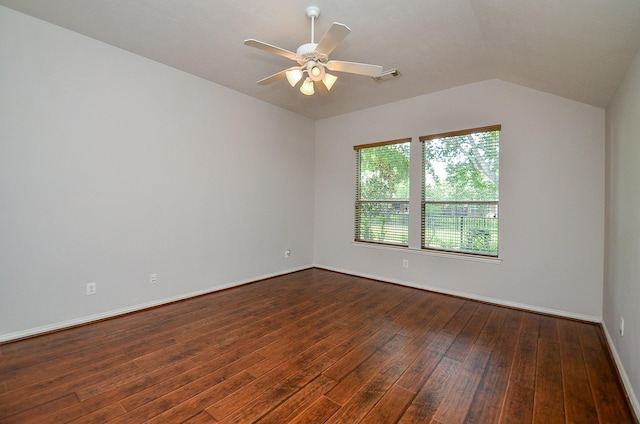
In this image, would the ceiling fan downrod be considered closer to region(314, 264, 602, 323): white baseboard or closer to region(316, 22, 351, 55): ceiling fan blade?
region(316, 22, 351, 55): ceiling fan blade

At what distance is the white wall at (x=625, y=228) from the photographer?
1.89m

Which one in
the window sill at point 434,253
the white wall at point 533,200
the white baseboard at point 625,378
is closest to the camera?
the white baseboard at point 625,378

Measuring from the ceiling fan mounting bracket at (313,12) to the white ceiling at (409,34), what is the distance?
0.16 ft

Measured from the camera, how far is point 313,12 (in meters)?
2.41

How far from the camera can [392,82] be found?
3836 mm

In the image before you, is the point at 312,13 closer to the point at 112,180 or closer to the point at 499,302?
the point at 112,180

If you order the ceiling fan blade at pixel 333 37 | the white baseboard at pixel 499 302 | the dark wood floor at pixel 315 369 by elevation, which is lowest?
the dark wood floor at pixel 315 369

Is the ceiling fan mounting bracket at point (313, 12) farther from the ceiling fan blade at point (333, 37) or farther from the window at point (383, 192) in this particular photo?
the window at point (383, 192)

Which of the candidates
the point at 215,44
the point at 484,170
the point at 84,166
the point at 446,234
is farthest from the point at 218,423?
the point at 484,170

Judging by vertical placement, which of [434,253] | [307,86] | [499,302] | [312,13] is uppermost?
[312,13]

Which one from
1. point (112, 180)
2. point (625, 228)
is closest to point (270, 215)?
point (112, 180)

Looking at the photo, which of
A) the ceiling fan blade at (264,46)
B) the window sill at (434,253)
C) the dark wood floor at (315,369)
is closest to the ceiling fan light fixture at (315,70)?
the ceiling fan blade at (264,46)

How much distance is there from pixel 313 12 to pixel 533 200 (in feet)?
10.6

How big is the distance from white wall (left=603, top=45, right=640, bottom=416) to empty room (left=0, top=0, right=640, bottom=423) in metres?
0.04
